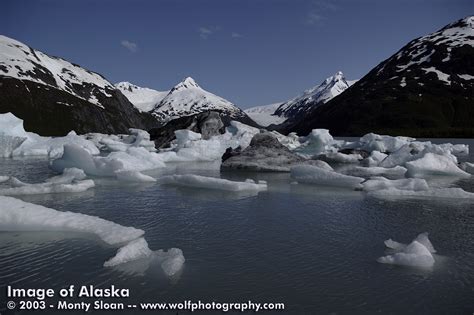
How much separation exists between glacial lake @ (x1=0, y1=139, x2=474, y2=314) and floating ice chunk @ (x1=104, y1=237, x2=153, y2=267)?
0.24 metres

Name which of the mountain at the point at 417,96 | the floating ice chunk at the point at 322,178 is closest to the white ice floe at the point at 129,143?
the floating ice chunk at the point at 322,178

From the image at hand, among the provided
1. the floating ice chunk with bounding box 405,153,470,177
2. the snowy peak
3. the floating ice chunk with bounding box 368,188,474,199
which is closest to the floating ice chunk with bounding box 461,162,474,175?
the floating ice chunk with bounding box 405,153,470,177

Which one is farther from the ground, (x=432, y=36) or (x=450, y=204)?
(x=432, y=36)

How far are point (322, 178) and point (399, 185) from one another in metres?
3.43

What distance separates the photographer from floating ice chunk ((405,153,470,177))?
21.6 metres

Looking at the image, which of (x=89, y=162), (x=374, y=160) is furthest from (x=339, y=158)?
(x=89, y=162)

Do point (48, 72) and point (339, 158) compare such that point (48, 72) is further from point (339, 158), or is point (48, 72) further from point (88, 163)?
point (88, 163)

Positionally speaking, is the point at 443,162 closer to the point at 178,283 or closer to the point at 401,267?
the point at 401,267

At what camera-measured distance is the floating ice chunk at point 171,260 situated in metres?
6.71

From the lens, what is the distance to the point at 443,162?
2195 centimetres

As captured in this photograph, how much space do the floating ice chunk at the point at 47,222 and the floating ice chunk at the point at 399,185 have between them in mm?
10642

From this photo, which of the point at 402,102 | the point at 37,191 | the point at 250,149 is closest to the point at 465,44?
the point at 402,102

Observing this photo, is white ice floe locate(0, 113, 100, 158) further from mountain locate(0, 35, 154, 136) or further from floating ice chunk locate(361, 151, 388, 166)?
Answer: mountain locate(0, 35, 154, 136)

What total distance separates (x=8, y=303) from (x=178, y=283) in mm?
2392
